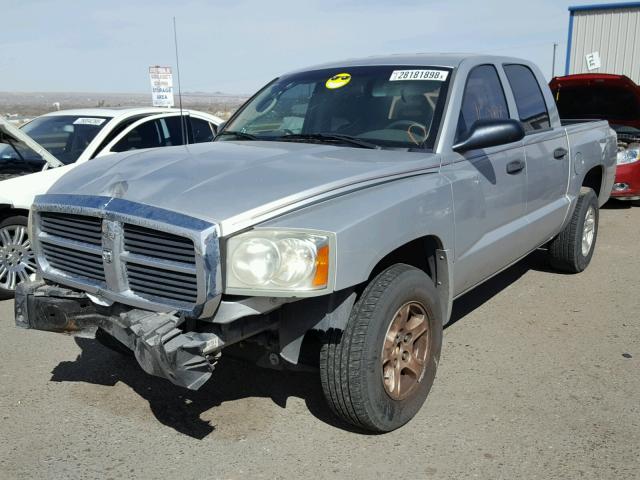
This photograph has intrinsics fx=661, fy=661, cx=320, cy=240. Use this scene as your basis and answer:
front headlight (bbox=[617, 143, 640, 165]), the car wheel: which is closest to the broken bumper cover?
the car wheel

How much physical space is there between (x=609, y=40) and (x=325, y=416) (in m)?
15.7

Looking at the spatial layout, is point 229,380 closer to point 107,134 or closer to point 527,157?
point 527,157

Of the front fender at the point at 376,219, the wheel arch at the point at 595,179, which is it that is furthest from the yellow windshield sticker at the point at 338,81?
the wheel arch at the point at 595,179

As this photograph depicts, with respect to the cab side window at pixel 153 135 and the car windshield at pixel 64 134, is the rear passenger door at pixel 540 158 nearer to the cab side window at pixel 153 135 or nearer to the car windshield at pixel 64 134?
the cab side window at pixel 153 135

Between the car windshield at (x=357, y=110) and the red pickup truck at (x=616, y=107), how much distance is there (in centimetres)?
611

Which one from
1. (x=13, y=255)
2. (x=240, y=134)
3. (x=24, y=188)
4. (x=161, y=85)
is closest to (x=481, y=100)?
(x=240, y=134)

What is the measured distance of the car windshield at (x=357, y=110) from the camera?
3881 millimetres

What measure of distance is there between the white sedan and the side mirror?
106 inches

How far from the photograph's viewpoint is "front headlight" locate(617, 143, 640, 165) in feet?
29.8

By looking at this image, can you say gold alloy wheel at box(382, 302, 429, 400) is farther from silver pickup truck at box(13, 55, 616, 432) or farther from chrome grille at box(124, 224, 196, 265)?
chrome grille at box(124, 224, 196, 265)

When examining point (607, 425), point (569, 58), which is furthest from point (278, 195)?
point (569, 58)

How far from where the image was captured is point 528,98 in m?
5.02

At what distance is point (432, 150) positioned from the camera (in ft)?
12.2

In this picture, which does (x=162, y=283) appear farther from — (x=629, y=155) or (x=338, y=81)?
(x=629, y=155)
